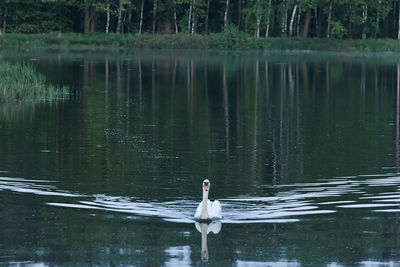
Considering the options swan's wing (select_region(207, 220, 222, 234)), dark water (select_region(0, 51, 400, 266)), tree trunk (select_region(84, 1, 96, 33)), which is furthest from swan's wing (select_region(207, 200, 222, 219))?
tree trunk (select_region(84, 1, 96, 33))

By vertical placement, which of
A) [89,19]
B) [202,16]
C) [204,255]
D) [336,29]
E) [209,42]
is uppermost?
[202,16]

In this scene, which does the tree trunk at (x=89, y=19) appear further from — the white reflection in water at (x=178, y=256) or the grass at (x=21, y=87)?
the white reflection in water at (x=178, y=256)

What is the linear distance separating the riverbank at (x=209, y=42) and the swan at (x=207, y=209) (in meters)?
71.3

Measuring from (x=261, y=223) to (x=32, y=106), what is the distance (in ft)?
70.9

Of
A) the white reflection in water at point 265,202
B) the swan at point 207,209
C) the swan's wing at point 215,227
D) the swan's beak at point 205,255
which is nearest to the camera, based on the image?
the swan's beak at point 205,255

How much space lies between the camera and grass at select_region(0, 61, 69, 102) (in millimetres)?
38062

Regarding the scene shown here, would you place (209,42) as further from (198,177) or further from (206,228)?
(206,228)

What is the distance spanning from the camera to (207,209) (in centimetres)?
1712

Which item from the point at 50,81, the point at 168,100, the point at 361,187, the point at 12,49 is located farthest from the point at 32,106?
the point at 12,49

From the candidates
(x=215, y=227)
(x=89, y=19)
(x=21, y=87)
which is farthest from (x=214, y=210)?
(x=89, y=19)

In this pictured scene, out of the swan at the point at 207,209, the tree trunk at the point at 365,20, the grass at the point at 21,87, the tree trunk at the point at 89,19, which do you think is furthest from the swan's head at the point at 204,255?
the tree trunk at the point at 365,20

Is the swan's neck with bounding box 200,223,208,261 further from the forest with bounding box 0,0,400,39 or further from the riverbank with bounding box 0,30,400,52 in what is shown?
the forest with bounding box 0,0,400,39

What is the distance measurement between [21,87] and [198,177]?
19.0 m

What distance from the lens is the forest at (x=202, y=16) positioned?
95438 millimetres
